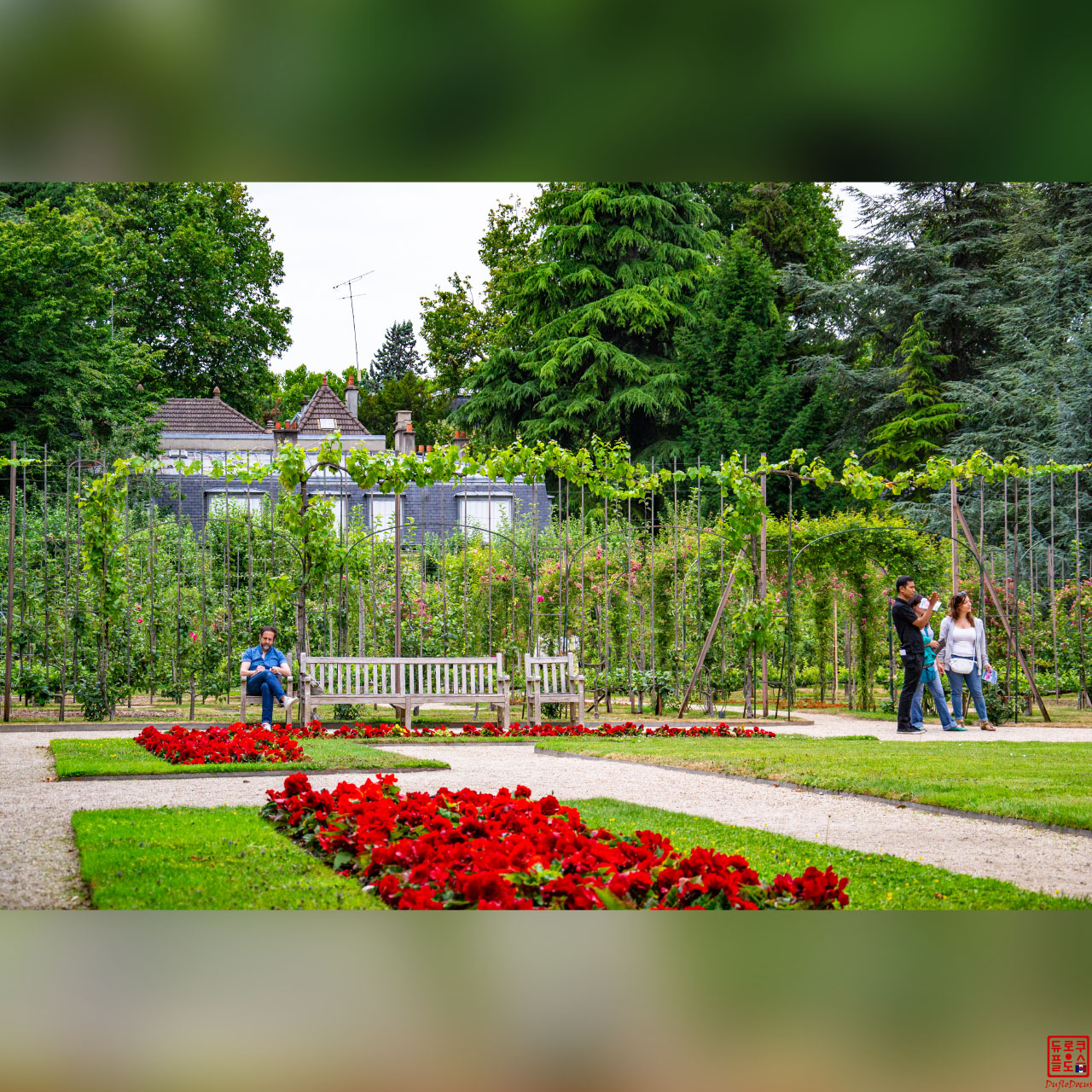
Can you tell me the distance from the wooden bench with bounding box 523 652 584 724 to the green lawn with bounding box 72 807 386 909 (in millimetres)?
5555

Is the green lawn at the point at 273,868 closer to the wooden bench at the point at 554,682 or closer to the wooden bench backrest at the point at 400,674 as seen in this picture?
the wooden bench backrest at the point at 400,674

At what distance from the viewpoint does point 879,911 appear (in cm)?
395

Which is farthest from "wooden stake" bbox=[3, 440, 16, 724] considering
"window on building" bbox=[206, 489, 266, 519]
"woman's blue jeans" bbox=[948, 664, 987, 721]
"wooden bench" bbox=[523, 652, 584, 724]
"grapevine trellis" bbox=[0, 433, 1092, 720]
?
"woman's blue jeans" bbox=[948, 664, 987, 721]

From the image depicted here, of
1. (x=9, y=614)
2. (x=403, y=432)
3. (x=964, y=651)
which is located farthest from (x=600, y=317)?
(x=9, y=614)

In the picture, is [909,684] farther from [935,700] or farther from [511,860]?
[511,860]

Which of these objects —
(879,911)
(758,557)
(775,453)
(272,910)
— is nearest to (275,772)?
(272,910)

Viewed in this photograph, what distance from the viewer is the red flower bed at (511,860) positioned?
12.8ft

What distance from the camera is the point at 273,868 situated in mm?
4496

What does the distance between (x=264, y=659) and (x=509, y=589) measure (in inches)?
132

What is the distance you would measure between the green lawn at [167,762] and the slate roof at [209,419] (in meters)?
23.7

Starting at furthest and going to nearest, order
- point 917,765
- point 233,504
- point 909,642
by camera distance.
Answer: point 233,504
point 909,642
point 917,765
